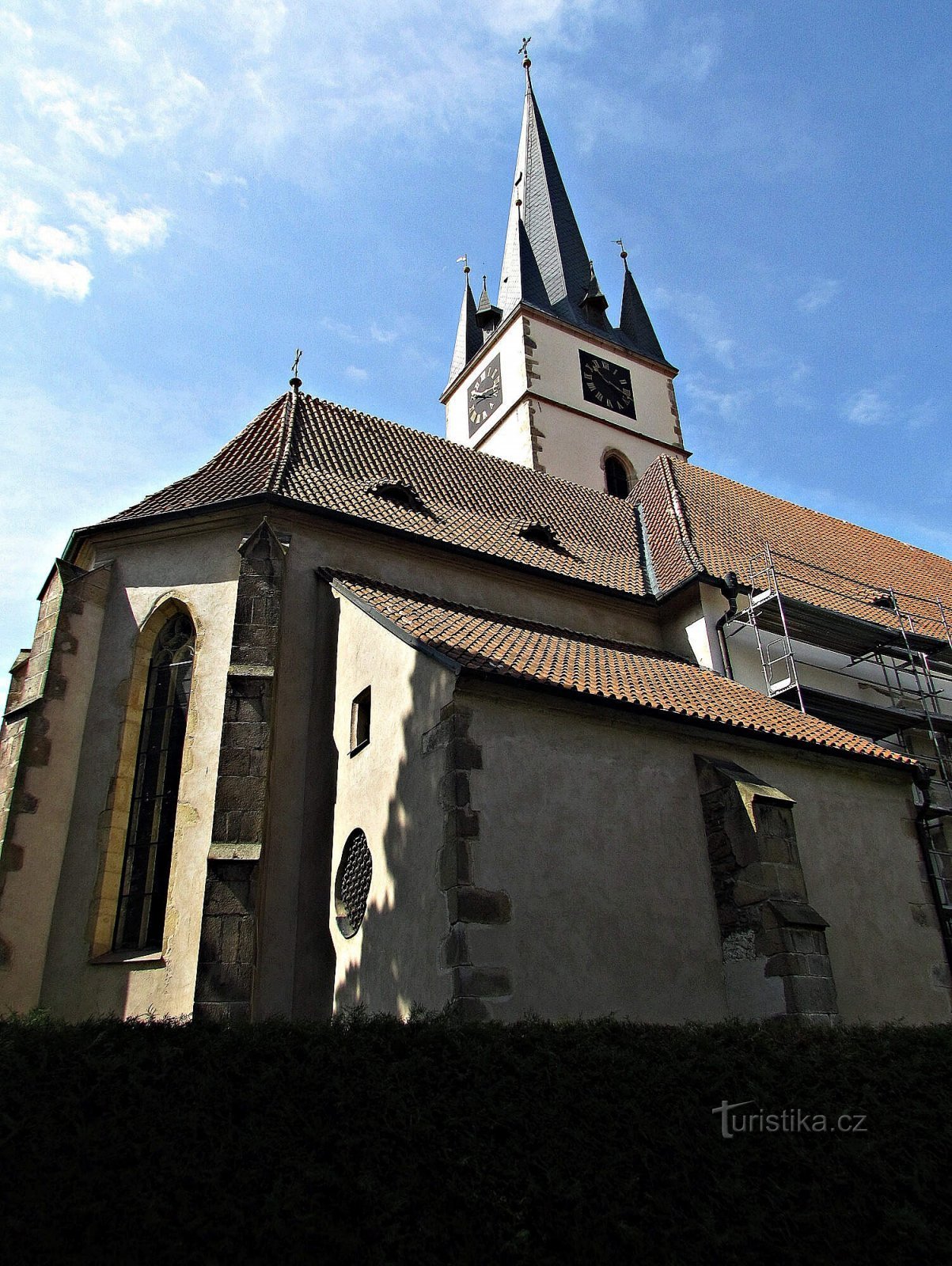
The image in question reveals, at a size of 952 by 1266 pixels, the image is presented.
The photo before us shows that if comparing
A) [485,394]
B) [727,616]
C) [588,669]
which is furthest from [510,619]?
[485,394]

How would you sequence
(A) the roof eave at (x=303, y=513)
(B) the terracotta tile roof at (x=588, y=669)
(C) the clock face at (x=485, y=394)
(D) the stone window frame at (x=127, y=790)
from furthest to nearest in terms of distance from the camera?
1. (C) the clock face at (x=485, y=394)
2. (A) the roof eave at (x=303, y=513)
3. (D) the stone window frame at (x=127, y=790)
4. (B) the terracotta tile roof at (x=588, y=669)

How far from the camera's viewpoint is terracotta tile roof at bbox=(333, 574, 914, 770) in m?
9.16

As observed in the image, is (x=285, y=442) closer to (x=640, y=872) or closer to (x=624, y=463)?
(x=640, y=872)

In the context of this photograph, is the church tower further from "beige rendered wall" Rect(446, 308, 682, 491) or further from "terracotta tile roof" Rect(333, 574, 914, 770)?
"terracotta tile roof" Rect(333, 574, 914, 770)

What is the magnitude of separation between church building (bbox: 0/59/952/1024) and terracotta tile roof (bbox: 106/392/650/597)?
99 mm

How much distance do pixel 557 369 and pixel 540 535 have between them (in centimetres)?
1127

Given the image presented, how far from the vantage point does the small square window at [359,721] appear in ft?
32.7

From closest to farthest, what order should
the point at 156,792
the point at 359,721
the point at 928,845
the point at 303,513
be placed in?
the point at 359,721
the point at 156,792
the point at 928,845
the point at 303,513

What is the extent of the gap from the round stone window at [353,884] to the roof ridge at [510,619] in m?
3.41

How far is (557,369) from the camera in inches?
1001

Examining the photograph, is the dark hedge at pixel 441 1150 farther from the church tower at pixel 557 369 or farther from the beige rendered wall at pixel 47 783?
the church tower at pixel 557 369

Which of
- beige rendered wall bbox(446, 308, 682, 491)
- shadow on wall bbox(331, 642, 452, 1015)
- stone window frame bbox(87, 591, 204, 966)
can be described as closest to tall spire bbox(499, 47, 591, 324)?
beige rendered wall bbox(446, 308, 682, 491)

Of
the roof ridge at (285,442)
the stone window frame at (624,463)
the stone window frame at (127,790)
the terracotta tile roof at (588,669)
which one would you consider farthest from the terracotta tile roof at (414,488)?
the stone window frame at (624,463)

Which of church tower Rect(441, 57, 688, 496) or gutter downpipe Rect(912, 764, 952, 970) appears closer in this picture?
gutter downpipe Rect(912, 764, 952, 970)
